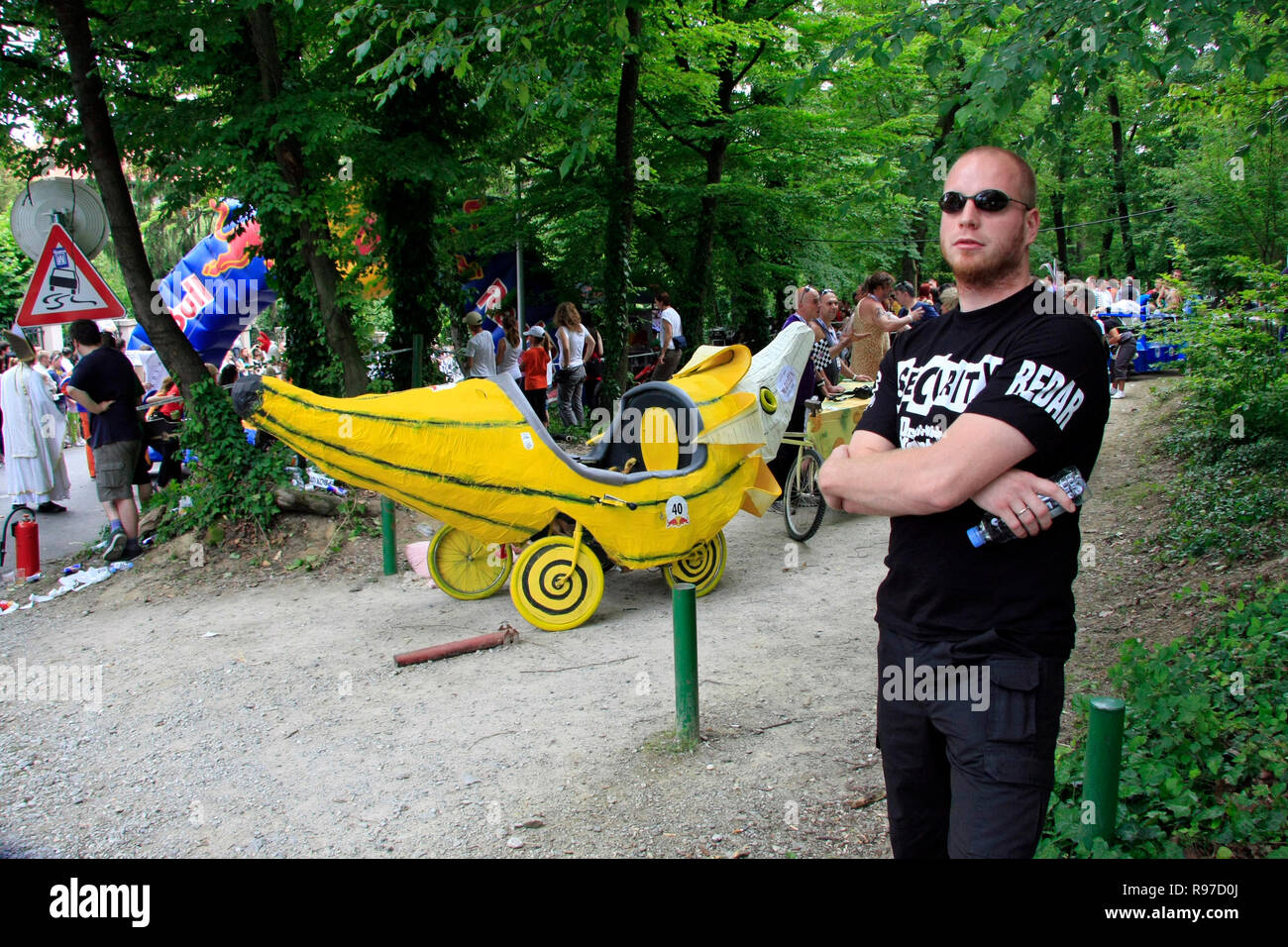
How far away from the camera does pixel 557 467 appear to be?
241 inches

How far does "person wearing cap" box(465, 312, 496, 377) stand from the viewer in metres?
12.5

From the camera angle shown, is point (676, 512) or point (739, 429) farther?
point (739, 429)

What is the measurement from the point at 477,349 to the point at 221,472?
461cm

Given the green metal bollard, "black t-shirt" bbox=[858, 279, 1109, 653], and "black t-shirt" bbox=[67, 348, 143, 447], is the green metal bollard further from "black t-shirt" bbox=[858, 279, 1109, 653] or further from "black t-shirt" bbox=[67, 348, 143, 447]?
"black t-shirt" bbox=[858, 279, 1109, 653]

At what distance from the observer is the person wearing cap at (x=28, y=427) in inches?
406

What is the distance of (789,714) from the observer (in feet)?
16.4

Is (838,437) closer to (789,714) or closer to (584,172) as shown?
(789,714)

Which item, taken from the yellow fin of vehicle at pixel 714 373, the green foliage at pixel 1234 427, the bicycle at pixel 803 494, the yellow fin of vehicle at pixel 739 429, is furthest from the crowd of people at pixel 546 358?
the green foliage at pixel 1234 427

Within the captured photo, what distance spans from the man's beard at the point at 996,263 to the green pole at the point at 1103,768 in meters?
1.41

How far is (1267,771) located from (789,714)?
Answer: 2093 millimetres

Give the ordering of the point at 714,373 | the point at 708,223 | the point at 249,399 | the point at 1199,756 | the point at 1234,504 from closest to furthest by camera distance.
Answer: the point at 1199,756, the point at 249,399, the point at 714,373, the point at 1234,504, the point at 708,223

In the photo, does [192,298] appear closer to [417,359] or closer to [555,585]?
[417,359]

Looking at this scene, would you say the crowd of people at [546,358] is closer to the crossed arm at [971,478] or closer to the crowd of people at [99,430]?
the crowd of people at [99,430]

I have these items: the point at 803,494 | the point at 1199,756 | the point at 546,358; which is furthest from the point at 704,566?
the point at 546,358
